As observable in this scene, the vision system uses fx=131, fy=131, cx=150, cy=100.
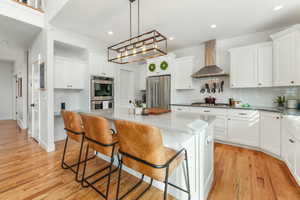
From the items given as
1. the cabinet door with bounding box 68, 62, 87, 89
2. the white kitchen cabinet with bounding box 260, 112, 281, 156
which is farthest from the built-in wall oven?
the white kitchen cabinet with bounding box 260, 112, 281, 156

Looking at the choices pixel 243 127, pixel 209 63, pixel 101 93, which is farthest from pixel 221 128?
pixel 101 93

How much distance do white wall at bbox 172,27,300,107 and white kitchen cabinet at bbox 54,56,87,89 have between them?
9.22 feet

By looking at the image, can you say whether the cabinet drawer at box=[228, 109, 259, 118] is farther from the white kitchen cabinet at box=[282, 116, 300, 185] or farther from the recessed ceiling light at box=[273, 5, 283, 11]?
the recessed ceiling light at box=[273, 5, 283, 11]

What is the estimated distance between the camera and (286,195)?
5.24ft

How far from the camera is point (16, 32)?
3.09 meters

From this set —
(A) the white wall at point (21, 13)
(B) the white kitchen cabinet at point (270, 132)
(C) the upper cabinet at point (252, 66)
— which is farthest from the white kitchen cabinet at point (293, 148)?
(A) the white wall at point (21, 13)

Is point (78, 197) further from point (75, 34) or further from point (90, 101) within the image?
point (75, 34)

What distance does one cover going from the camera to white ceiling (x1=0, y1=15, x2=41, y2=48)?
8.79 feet

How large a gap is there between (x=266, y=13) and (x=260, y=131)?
2.32 metres

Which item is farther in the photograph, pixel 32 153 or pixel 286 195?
pixel 32 153

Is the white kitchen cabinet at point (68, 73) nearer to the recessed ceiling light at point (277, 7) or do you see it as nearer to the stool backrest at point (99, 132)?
the stool backrest at point (99, 132)

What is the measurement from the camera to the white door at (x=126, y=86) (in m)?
4.77

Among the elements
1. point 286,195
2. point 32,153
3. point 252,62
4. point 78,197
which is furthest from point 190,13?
point 32,153

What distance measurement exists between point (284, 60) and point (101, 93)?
167 inches
